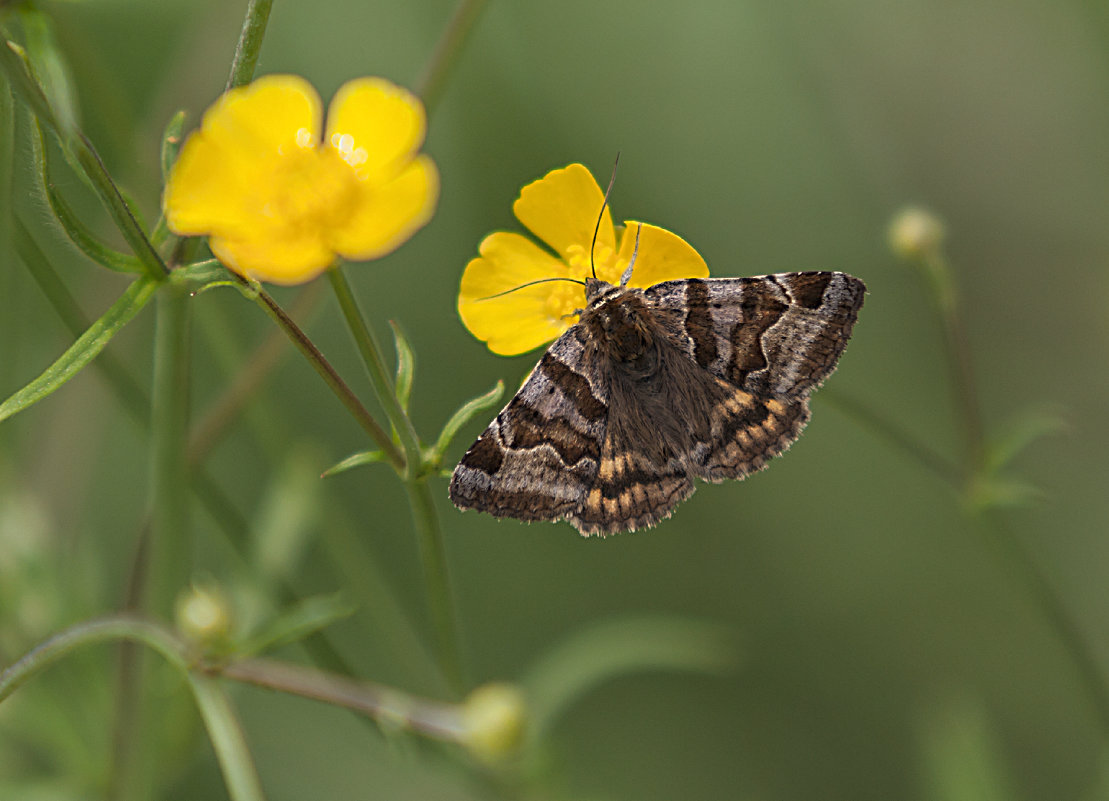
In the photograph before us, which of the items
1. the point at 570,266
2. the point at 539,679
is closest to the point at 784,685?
the point at 539,679

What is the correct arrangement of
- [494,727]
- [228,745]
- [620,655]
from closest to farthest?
[228,745] → [494,727] → [620,655]

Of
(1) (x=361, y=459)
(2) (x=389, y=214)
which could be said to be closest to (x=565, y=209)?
(2) (x=389, y=214)

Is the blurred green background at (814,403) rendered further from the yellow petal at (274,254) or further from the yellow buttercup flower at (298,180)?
the yellow petal at (274,254)

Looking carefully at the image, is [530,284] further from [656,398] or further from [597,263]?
[656,398]

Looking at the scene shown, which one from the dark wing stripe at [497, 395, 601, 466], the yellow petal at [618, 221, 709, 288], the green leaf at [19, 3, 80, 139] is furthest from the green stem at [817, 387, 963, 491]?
the green leaf at [19, 3, 80, 139]

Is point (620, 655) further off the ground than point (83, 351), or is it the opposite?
point (83, 351)

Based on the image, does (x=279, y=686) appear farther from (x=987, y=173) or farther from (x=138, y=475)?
(x=987, y=173)

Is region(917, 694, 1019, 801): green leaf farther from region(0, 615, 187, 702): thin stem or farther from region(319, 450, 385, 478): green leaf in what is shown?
region(0, 615, 187, 702): thin stem
